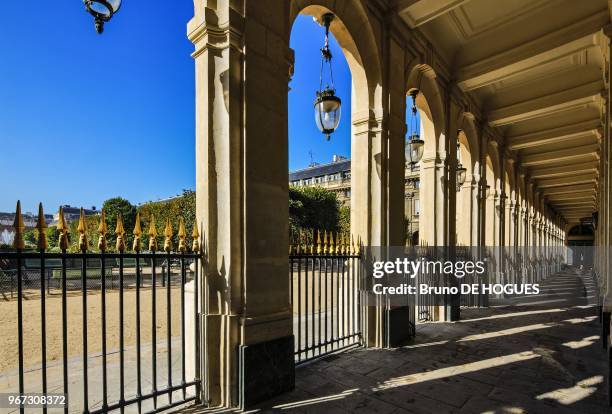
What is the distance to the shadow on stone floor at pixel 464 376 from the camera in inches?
142

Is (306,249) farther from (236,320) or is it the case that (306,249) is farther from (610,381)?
(610,381)

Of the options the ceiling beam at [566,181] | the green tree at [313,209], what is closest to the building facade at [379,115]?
the ceiling beam at [566,181]

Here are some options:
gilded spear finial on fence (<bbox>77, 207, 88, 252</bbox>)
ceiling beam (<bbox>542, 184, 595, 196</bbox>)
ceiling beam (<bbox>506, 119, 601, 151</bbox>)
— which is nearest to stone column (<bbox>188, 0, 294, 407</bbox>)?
gilded spear finial on fence (<bbox>77, 207, 88, 252</bbox>)

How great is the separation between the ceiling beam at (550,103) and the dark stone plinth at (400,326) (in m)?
8.06

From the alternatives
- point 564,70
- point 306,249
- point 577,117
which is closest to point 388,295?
point 306,249

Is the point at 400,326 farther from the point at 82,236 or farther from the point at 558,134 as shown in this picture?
the point at 558,134

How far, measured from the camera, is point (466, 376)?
173 inches

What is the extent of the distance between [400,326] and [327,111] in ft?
13.2

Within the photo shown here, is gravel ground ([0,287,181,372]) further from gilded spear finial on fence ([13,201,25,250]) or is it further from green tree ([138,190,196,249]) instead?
green tree ([138,190,196,249])

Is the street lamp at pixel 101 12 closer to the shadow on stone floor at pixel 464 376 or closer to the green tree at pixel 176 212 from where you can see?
the shadow on stone floor at pixel 464 376

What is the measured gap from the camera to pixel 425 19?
6.33 m

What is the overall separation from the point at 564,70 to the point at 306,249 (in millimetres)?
9375

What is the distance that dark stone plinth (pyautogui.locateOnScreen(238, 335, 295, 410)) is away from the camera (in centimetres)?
347

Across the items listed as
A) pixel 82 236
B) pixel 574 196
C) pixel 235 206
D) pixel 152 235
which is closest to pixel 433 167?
pixel 235 206
